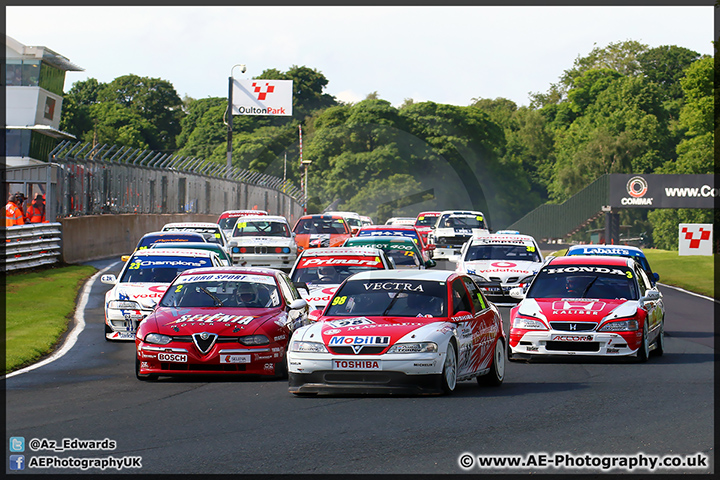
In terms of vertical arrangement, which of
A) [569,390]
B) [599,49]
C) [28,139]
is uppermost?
[599,49]

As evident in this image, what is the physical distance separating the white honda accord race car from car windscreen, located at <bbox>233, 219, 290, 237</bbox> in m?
10.9

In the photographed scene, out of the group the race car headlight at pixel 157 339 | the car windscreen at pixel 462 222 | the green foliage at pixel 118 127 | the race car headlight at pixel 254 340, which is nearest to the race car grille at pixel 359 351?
the race car headlight at pixel 254 340

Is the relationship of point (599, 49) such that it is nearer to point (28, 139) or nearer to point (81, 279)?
point (28, 139)

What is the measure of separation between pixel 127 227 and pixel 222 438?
29.7 meters

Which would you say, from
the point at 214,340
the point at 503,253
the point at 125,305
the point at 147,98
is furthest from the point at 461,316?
the point at 147,98

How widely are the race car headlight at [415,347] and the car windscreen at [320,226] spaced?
23162mm

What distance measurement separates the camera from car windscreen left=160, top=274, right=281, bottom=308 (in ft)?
42.4

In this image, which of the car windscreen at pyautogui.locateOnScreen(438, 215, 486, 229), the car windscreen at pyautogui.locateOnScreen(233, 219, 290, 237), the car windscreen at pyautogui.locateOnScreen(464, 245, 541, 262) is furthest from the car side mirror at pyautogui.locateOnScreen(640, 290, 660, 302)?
the car windscreen at pyautogui.locateOnScreen(438, 215, 486, 229)

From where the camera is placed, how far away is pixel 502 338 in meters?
12.1

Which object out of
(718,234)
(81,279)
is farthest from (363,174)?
(81,279)

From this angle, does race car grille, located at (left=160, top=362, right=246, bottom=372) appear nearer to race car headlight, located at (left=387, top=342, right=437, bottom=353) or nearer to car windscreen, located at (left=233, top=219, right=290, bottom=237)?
race car headlight, located at (left=387, top=342, right=437, bottom=353)

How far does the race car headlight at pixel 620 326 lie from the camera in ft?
44.5

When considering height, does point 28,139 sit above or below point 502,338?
above

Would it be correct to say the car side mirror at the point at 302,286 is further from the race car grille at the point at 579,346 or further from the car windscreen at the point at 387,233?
the car windscreen at the point at 387,233
